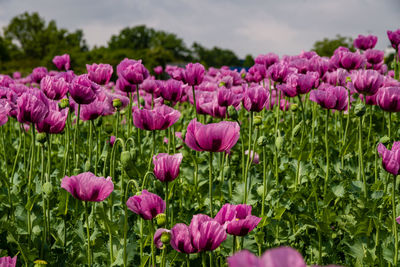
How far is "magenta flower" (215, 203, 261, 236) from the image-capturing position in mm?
1285

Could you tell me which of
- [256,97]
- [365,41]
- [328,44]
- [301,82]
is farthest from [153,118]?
[328,44]

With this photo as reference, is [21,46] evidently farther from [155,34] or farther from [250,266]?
[250,266]

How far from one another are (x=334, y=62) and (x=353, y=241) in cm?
182

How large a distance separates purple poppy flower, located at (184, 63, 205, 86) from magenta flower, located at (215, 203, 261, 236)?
1.58 metres

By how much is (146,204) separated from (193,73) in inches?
60.7

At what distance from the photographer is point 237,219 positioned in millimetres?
1307

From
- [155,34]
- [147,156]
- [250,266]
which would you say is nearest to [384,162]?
[250,266]

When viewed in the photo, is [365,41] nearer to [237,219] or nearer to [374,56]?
[374,56]

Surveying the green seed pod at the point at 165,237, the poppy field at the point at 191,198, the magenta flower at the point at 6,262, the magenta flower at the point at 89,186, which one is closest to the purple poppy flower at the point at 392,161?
the poppy field at the point at 191,198

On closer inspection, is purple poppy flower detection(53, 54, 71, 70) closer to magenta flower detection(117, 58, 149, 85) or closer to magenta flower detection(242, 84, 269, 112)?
magenta flower detection(117, 58, 149, 85)

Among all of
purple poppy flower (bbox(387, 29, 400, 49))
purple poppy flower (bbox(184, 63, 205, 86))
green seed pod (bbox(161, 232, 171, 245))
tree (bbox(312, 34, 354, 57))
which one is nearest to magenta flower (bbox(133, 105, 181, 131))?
green seed pod (bbox(161, 232, 171, 245))

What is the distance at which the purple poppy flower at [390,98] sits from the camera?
2039 millimetres

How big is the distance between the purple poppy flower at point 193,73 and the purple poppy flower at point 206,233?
67.2 inches

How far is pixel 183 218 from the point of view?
2.10 metres
